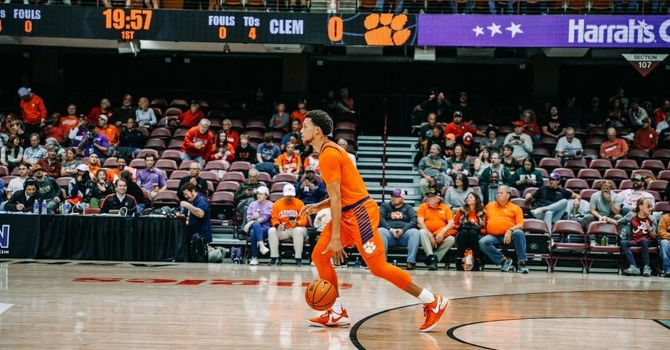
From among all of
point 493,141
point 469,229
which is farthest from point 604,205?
point 493,141

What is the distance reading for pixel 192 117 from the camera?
21453mm

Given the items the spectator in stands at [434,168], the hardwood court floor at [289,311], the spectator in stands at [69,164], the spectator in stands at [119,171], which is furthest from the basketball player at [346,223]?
the spectator in stands at [69,164]

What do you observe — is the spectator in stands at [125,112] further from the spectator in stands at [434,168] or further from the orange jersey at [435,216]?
the orange jersey at [435,216]

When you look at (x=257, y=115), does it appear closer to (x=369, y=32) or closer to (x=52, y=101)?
(x=369, y=32)

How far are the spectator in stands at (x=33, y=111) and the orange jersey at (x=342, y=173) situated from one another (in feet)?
49.2

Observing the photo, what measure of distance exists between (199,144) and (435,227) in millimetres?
5978

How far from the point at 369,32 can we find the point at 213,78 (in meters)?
6.33

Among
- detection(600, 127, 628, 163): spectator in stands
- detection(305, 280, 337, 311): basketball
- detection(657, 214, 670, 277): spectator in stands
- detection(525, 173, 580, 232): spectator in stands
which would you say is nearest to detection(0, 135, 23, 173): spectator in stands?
detection(525, 173, 580, 232): spectator in stands

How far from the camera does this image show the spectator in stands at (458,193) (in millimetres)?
16797

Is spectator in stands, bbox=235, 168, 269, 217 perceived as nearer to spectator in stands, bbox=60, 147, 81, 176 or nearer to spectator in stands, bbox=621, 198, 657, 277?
spectator in stands, bbox=60, 147, 81, 176

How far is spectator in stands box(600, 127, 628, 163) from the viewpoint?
1970 cm

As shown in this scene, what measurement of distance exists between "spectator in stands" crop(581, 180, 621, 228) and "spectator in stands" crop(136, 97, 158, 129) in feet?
32.4

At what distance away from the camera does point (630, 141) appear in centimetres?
2062

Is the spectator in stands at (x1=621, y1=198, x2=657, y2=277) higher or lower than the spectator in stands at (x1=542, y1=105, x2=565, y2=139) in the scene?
lower
